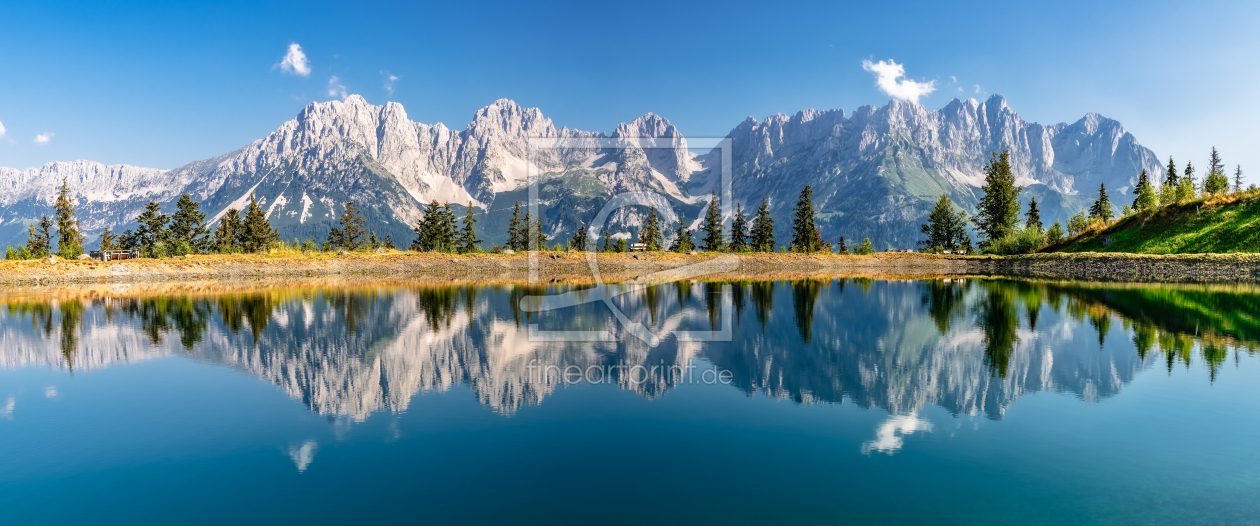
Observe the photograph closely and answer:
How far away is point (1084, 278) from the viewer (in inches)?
2265

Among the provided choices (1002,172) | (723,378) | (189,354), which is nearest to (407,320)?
(189,354)

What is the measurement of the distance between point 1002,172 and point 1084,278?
132 feet

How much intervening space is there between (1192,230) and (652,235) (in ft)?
204

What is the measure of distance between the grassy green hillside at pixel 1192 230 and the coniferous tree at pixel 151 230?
120 m

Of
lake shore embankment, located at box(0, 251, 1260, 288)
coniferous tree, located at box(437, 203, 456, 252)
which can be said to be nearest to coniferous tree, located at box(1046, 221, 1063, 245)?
lake shore embankment, located at box(0, 251, 1260, 288)

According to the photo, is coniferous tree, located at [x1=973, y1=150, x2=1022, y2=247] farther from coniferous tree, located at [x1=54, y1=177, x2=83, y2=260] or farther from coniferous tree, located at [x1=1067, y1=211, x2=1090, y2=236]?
coniferous tree, located at [x1=54, y1=177, x2=83, y2=260]

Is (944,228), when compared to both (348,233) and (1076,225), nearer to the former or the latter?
(1076,225)

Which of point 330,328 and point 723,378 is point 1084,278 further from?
point 330,328

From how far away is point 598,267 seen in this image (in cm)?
7962

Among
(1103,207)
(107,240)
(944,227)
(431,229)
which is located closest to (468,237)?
(431,229)

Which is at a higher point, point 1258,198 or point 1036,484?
point 1258,198

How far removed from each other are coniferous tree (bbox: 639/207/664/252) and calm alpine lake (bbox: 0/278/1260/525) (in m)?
63.9

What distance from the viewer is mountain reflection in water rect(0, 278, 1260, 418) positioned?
47.8 ft

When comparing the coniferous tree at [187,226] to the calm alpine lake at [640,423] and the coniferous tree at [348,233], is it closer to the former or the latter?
the coniferous tree at [348,233]
